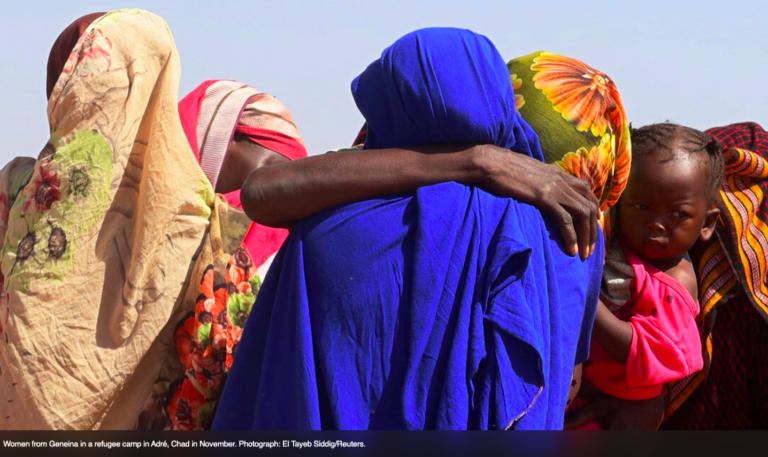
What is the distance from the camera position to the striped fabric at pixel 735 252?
3.29 m

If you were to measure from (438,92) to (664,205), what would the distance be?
119cm

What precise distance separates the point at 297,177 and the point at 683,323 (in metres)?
1.45

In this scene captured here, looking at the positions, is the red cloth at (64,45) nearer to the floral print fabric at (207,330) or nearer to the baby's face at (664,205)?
the floral print fabric at (207,330)

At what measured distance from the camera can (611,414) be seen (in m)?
3.05

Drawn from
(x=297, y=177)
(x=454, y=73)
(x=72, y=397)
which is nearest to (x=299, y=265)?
(x=297, y=177)

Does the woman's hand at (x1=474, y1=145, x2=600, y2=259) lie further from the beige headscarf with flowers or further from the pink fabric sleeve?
the beige headscarf with flowers

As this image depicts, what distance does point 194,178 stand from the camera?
9.42 ft

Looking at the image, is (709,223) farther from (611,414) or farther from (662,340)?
(611,414)

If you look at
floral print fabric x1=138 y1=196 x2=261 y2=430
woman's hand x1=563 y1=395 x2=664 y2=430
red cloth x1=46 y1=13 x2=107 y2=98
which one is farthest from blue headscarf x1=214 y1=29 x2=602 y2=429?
red cloth x1=46 y1=13 x2=107 y2=98

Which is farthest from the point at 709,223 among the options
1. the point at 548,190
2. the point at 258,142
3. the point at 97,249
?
the point at 97,249

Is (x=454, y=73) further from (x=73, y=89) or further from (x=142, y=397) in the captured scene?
(x=142, y=397)

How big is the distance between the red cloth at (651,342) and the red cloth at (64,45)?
78.7 inches

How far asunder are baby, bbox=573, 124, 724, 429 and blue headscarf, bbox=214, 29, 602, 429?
0.72m

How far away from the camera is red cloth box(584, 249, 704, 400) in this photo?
2.88 m
